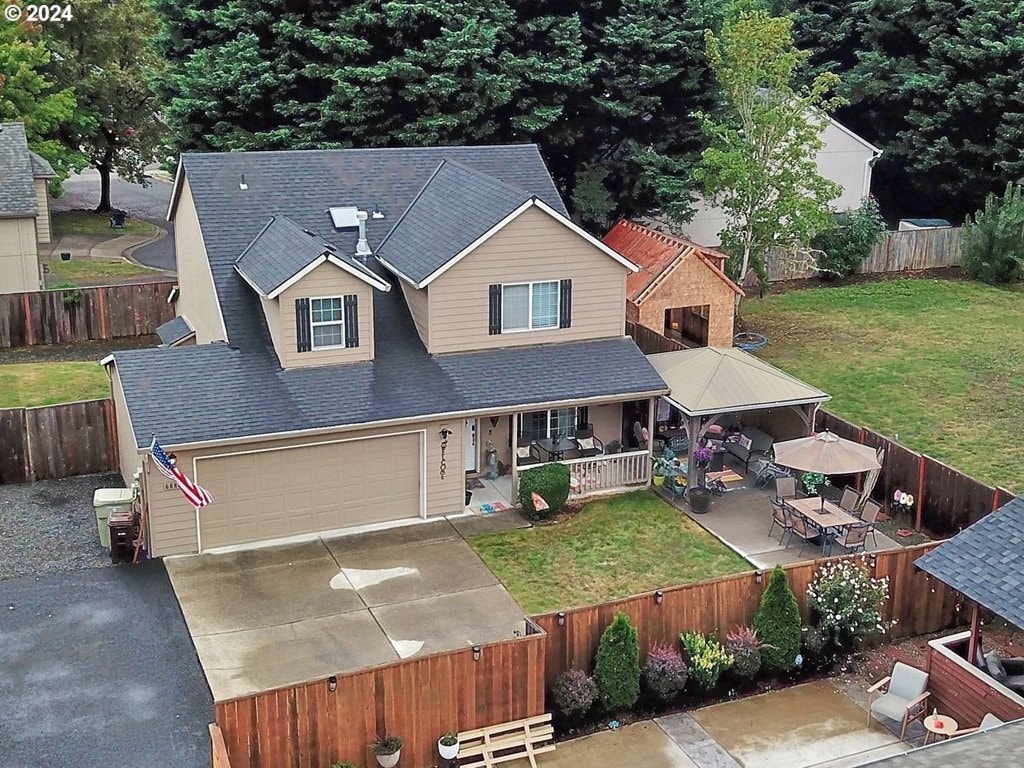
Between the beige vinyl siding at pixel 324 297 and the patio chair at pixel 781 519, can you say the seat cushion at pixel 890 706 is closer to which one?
the patio chair at pixel 781 519

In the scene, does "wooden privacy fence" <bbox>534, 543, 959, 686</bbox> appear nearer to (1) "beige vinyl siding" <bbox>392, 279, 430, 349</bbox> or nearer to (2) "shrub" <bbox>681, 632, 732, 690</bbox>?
(2) "shrub" <bbox>681, 632, 732, 690</bbox>

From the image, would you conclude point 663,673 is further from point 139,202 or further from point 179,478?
point 139,202

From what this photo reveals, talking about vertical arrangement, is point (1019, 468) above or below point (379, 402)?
below

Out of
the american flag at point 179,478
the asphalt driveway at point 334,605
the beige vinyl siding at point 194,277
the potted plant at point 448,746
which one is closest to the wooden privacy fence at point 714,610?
the potted plant at point 448,746

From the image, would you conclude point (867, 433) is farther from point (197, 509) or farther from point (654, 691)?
point (197, 509)

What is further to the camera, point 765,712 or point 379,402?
point 379,402

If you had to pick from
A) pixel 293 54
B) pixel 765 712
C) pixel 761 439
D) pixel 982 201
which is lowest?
pixel 765 712

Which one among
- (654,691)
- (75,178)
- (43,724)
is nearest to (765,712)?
(654,691)
